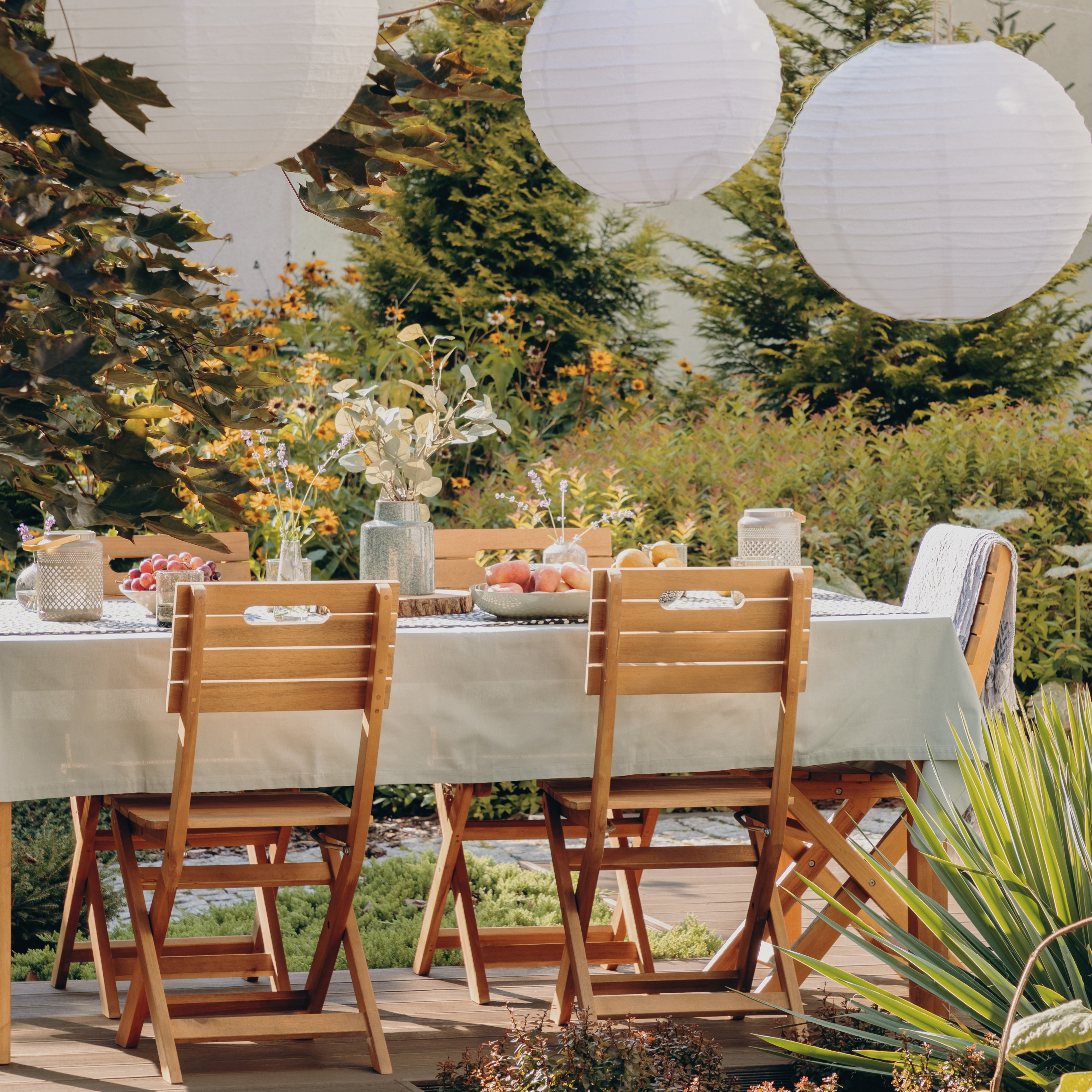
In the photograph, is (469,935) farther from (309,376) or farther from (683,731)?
(309,376)

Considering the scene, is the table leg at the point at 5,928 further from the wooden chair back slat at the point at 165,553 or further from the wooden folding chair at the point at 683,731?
the wooden folding chair at the point at 683,731

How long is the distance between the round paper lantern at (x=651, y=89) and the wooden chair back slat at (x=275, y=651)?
0.89 m

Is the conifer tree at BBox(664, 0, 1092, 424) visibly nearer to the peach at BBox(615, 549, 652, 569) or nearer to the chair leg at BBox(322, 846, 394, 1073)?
the peach at BBox(615, 549, 652, 569)

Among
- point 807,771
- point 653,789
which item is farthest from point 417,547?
point 807,771

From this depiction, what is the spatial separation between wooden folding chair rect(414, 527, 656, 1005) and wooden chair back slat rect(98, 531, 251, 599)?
535 mm

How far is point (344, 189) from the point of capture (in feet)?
6.31

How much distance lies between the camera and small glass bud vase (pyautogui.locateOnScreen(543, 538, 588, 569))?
316cm

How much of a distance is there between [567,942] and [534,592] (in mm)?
701

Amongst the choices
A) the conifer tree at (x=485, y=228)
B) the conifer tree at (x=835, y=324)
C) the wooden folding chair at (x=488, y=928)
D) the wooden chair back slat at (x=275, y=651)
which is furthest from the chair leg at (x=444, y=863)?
the conifer tree at (x=835, y=324)

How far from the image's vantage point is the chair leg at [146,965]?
266cm

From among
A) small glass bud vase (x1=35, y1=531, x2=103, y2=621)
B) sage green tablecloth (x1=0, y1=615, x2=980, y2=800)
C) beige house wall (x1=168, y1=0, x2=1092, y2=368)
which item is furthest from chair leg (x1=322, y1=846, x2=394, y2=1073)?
beige house wall (x1=168, y1=0, x2=1092, y2=368)

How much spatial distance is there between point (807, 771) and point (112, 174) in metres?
2.36

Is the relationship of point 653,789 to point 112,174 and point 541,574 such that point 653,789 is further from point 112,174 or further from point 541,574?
point 112,174

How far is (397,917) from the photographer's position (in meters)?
3.88
